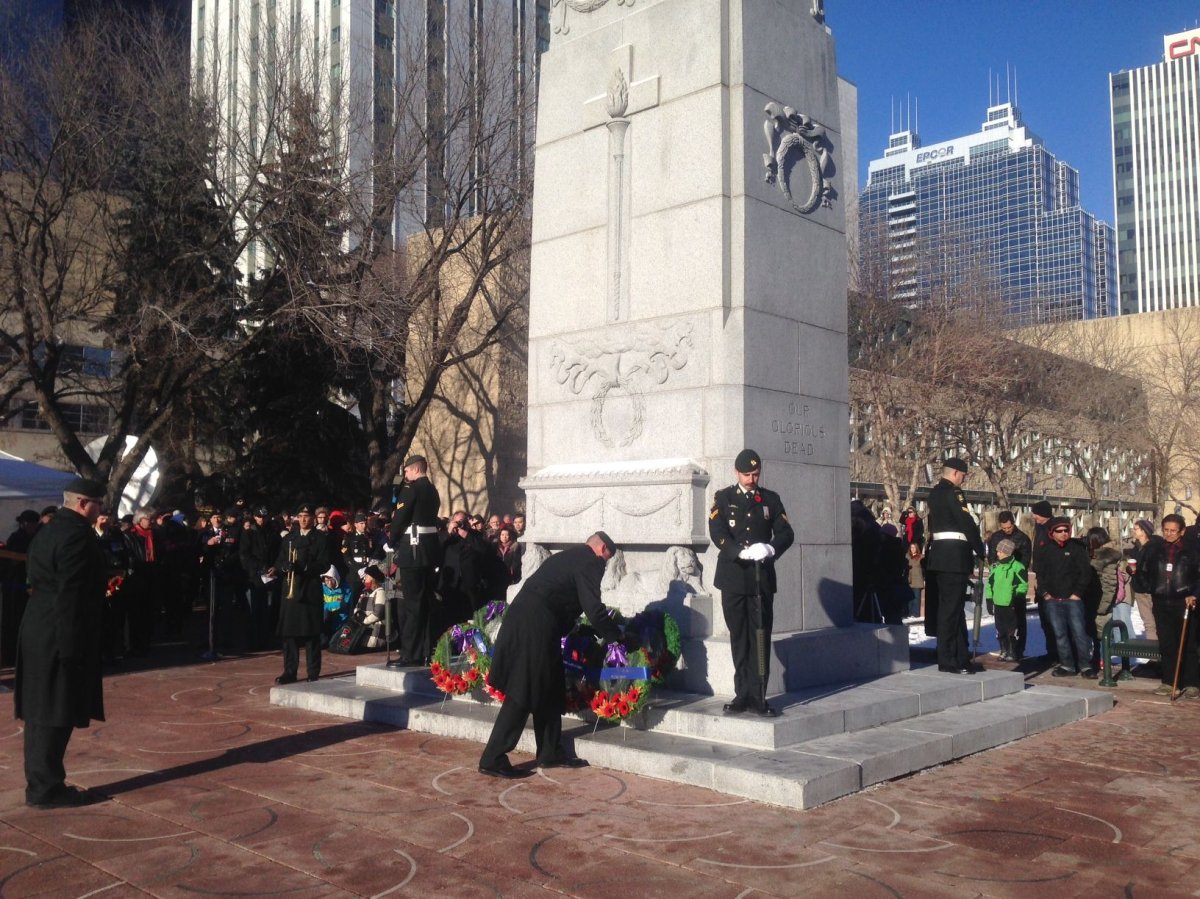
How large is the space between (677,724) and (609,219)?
15.6 feet

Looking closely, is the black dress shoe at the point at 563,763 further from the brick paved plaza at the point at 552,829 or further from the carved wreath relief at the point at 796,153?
the carved wreath relief at the point at 796,153

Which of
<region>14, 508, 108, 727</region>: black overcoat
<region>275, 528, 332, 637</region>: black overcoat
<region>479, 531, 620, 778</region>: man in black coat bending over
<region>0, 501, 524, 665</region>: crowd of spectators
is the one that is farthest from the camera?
<region>0, 501, 524, 665</region>: crowd of spectators

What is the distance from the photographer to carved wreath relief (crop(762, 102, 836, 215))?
9.83 metres

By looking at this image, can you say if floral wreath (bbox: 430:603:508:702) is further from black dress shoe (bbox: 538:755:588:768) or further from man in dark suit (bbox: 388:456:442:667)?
man in dark suit (bbox: 388:456:442:667)

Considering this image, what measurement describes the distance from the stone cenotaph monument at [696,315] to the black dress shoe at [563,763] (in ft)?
5.23

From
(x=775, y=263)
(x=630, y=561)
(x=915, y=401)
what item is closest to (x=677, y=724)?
(x=630, y=561)

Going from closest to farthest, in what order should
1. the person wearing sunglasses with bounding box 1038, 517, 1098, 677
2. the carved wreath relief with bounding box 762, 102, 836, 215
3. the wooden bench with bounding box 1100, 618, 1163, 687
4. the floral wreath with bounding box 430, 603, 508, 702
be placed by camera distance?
the floral wreath with bounding box 430, 603, 508, 702, the carved wreath relief with bounding box 762, 102, 836, 215, the wooden bench with bounding box 1100, 618, 1163, 687, the person wearing sunglasses with bounding box 1038, 517, 1098, 677

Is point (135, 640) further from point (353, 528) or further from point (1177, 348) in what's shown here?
point (1177, 348)

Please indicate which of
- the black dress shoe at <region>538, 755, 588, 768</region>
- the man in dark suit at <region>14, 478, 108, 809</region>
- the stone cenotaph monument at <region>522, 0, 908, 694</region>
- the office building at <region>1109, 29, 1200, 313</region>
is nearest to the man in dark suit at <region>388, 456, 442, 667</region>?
the stone cenotaph monument at <region>522, 0, 908, 694</region>

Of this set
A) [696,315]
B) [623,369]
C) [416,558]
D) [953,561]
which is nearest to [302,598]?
[416,558]

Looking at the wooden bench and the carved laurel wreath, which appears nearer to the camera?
the carved laurel wreath

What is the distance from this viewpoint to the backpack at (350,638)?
1441 cm

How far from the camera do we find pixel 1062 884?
17.0 feet

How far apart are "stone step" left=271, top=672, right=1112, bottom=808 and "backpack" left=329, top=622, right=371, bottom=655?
163 inches
